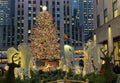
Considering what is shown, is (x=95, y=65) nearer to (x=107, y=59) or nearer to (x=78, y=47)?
(x=107, y=59)

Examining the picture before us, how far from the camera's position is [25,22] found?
12862 cm

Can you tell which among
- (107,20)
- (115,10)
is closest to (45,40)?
(107,20)

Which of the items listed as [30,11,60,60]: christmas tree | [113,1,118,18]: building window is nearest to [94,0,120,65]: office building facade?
[113,1,118,18]: building window

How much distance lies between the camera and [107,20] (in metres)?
39.6

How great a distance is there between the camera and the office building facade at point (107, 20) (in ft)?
111

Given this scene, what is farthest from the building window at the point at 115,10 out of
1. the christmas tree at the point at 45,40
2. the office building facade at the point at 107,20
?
the christmas tree at the point at 45,40

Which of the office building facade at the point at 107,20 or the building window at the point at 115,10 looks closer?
the office building facade at the point at 107,20

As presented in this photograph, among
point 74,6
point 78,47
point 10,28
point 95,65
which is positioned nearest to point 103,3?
point 95,65

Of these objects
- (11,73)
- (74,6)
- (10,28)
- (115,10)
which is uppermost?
(74,6)

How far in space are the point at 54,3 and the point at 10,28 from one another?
2877 centimetres

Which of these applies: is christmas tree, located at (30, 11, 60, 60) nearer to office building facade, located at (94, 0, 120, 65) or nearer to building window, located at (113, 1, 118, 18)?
office building facade, located at (94, 0, 120, 65)

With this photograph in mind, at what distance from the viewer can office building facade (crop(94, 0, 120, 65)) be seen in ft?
111

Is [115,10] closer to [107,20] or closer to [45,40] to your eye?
[107,20]

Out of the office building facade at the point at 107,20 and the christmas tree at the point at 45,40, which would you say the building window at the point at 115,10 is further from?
the christmas tree at the point at 45,40
